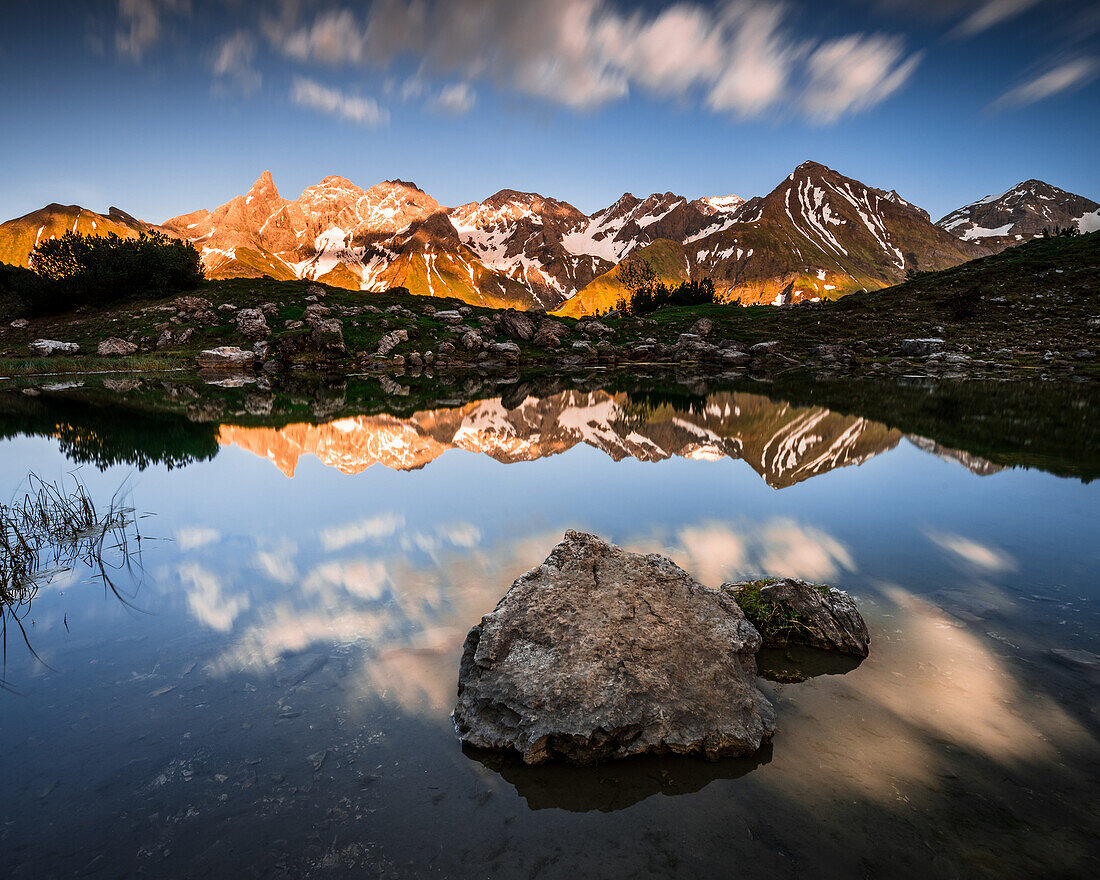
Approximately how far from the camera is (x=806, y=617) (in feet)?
25.3

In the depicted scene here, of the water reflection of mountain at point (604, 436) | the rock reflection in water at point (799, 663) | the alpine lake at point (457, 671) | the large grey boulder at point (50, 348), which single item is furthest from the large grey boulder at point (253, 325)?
the rock reflection in water at point (799, 663)

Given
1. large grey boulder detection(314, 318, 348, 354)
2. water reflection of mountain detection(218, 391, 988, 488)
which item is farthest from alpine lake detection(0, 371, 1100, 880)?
large grey boulder detection(314, 318, 348, 354)

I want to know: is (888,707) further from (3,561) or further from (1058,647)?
(3,561)

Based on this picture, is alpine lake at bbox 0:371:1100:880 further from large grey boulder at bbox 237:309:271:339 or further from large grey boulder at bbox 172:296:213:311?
large grey boulder at bbox 172:296:213:311

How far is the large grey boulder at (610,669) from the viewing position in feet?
18.4

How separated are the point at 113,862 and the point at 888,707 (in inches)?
313

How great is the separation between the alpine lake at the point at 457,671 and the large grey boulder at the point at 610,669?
0.27m

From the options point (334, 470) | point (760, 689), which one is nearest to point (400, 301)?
point (334, 470)

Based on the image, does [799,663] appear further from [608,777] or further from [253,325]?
[253,325]

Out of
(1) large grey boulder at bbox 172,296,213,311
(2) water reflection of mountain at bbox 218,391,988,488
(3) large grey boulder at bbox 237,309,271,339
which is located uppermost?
(1) large grey boulder at bbox 172,296,213,311

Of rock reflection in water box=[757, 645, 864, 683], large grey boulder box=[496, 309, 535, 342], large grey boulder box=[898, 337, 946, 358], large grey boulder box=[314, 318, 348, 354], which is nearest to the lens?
rock reflection in water box=[757, 645, 864, 683]

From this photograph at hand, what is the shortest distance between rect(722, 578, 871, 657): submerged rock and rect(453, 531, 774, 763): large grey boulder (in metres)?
0.78

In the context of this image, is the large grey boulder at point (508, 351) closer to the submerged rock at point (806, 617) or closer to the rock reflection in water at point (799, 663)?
the submerged rock at point (806, 617)

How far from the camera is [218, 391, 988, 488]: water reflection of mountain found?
65.2 feet
